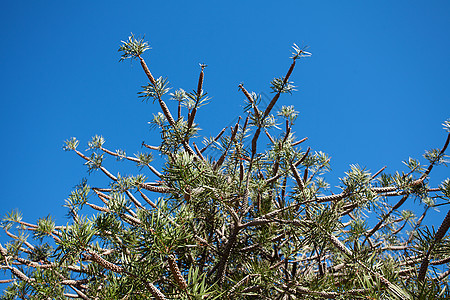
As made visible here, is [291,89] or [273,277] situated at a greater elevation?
[291,89]

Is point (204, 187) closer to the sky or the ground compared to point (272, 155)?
closer to the ground

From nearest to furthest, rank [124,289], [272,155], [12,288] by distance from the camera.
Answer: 1. [124,289]
2. [12,288]
3. [272,155]

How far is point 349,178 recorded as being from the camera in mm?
878

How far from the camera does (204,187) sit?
760 millimetres

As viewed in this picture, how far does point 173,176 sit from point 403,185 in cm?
57

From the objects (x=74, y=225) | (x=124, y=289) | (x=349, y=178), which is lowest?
(x=124, y=289)

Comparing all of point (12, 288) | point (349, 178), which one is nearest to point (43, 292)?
point (12, 288)

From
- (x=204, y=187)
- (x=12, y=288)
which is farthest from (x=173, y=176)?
(x=12, y=288)

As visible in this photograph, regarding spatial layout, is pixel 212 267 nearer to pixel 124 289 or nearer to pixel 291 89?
pixel 124 289

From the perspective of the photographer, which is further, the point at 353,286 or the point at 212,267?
the point at 212,267

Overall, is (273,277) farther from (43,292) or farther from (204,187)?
(43,292)

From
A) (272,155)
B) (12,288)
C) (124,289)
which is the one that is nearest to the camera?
(124,289)

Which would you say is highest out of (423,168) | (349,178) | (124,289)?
(423,168)

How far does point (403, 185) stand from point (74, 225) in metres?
0.77
